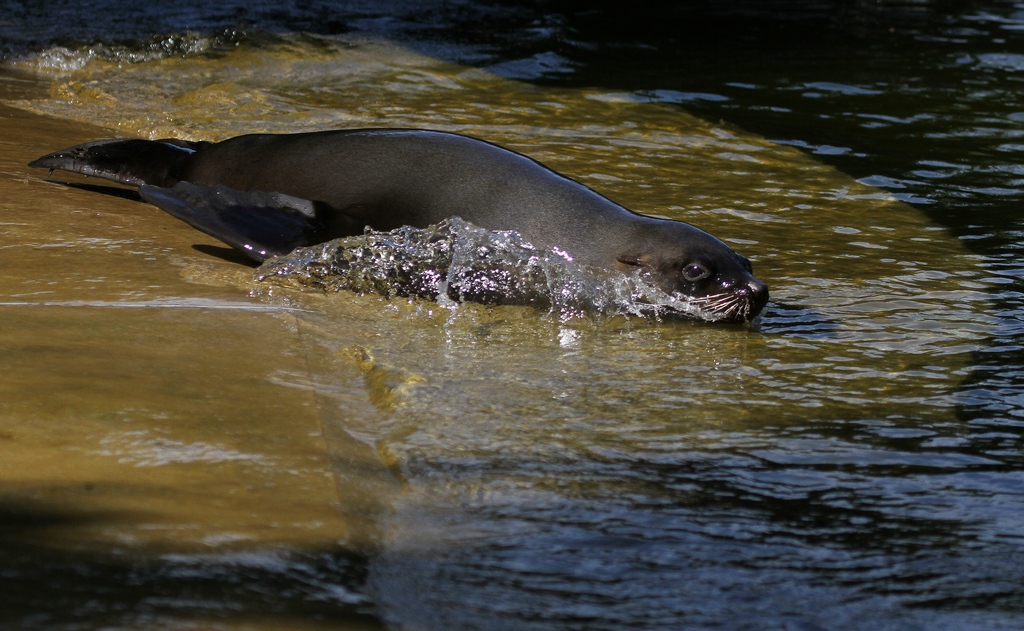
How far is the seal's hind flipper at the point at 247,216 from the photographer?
498 cm

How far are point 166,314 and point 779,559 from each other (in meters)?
2.28

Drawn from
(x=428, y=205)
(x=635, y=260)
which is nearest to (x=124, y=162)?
(x=428, y=205)

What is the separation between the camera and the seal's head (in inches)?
189

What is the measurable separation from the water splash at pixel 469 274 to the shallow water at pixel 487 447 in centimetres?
11

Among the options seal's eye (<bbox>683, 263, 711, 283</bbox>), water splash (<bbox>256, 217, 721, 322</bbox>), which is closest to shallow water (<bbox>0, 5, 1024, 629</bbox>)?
water splash (<bbox>256, 217, 721, 322</bbox>)

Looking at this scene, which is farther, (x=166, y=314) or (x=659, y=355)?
(x=659, y=355)

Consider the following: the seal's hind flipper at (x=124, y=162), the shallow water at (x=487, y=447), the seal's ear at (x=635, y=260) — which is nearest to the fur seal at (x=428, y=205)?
the seal's ear at (x=635, y=260)

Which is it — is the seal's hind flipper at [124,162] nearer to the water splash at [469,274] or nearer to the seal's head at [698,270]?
the water splash at [469,274]

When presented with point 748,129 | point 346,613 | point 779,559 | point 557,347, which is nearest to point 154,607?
point 346,613

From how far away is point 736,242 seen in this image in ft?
19.8

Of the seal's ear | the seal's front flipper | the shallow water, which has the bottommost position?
the shallow water

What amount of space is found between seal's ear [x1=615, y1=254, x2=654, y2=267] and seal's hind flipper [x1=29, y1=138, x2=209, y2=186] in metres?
2.29

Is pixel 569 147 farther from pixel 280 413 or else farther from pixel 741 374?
pixel 280 413

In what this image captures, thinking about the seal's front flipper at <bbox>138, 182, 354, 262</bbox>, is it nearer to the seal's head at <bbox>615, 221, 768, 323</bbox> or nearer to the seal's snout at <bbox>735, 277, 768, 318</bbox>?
the seal's head at <bbox>615, 221, 768, 323</bbox>
